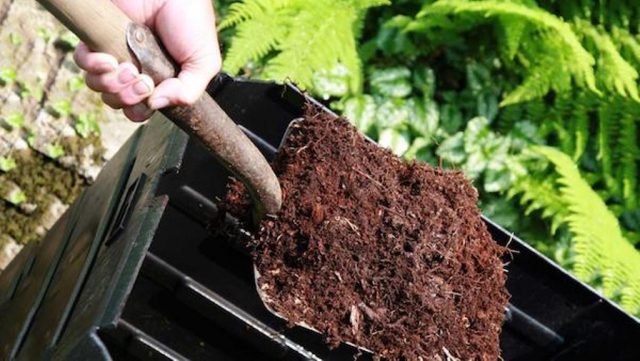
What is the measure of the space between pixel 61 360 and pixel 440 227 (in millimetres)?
778

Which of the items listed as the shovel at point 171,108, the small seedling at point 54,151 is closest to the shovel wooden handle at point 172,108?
the shovel at point 171,108

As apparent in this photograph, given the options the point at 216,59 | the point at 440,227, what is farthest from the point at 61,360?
the point at 440,227

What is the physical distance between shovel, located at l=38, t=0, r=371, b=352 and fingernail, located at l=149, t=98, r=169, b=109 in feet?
0.12

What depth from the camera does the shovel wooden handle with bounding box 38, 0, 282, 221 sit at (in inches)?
44.8

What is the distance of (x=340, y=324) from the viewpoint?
1.65 m

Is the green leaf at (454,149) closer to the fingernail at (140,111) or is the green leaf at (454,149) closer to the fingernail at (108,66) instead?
the fingernail at (140,111)

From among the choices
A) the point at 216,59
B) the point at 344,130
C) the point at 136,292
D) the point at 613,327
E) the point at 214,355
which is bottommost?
the point at 613,327

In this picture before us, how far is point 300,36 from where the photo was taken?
287 centimetres

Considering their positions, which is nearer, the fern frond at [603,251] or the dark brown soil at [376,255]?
the dark brown soil at [376,255]

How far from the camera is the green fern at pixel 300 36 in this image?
9.25 ft

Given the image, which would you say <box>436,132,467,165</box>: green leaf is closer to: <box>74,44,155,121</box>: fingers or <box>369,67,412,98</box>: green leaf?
<box>369,67,412,98</box>: green leaf

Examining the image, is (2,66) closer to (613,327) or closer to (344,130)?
(344,130)

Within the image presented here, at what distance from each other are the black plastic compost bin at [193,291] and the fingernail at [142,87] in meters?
0.43

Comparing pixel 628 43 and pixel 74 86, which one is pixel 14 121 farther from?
pixel 628 43
